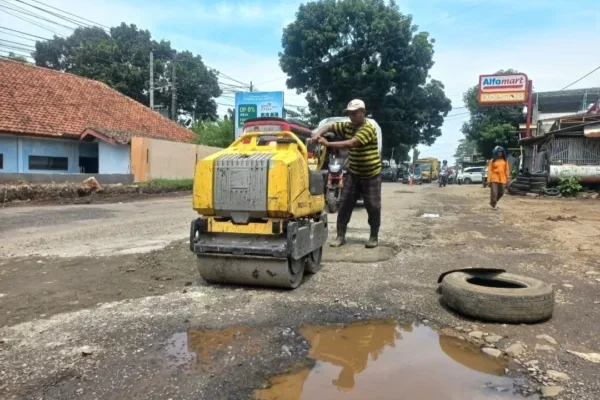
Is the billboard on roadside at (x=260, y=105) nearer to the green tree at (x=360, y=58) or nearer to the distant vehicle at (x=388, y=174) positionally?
the green tree at (x=360, y=58)

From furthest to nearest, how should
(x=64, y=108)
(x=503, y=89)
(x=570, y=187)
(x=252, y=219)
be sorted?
(x=503, y=89) < (x=64, y=108) < (x=570, y=187) < (x=252, y=219)

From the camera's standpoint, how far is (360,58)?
105 feet

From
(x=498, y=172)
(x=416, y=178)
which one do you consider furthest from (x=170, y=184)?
(x=416, y=178)

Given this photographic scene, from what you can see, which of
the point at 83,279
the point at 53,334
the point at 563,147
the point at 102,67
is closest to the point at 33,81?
the point at 102,67

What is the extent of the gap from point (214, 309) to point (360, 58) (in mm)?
30650

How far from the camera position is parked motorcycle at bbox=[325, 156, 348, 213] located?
414 inches

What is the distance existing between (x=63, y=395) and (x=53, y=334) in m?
0.97

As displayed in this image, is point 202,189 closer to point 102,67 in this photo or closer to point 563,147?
point 563,147

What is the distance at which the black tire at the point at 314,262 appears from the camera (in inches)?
191

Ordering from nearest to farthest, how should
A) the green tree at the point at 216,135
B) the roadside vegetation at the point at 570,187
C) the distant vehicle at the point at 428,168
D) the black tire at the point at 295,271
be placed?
the black tire at the point at 295,271 < the roadside vegetation at the point at 570,187 < the green tree at the point at 216,135 < the distant vehicle at the point at 428,168

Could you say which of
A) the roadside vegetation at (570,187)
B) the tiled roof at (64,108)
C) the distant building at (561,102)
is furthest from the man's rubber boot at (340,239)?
the distant building at (561,102)

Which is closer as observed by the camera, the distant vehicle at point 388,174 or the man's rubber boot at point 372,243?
the man's rubber boot at point 372,243

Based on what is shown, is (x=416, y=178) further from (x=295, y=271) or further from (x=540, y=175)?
(x=295, y=271)

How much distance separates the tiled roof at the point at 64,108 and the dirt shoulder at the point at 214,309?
12.9 meters
